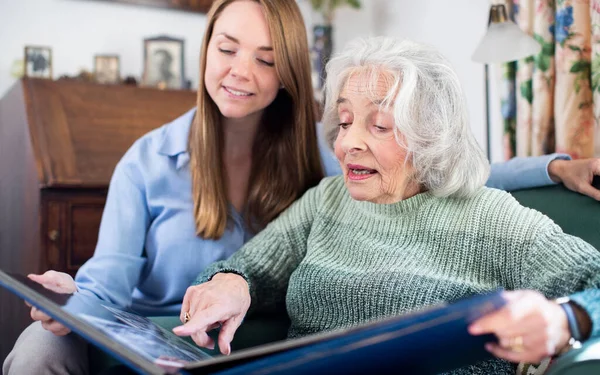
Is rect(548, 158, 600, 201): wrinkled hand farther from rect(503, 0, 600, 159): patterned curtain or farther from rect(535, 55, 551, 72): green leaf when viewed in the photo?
rect(535, 55, 551, 72): green leaf

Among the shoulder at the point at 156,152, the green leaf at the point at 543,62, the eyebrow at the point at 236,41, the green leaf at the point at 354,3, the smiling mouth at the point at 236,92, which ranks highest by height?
the green leaf at the point at 354,3

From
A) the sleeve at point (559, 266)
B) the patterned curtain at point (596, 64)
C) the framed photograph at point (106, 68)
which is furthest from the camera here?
the framed photograph at point (106, 68)

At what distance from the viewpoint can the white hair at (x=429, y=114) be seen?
1.11 metres

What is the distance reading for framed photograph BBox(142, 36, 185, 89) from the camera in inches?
135

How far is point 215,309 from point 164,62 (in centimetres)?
265

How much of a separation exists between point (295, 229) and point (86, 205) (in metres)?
1.04

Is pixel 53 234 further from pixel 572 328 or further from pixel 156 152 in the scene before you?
pixel 572 328

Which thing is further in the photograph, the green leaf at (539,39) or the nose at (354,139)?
the green leaf at (539,39)

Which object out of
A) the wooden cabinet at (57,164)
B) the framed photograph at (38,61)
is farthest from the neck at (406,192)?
the framed photograph at (38,61)

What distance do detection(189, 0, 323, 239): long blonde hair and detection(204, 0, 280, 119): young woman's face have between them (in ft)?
0.09

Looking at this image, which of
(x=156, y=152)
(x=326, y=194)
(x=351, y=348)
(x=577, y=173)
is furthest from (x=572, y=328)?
(x=156, y=152)

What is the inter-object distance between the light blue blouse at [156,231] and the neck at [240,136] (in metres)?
0.11

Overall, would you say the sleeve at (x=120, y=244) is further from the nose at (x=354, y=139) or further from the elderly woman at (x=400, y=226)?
the nose at (x=354, y=139)

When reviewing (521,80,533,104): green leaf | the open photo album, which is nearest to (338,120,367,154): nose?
the open photo album
